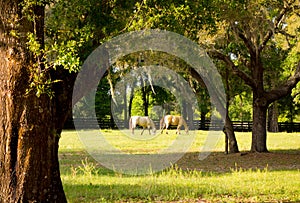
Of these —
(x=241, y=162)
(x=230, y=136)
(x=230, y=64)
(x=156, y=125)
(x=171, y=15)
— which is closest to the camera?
(x=171, y=15)

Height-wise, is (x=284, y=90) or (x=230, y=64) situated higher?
(x=230, y=64)

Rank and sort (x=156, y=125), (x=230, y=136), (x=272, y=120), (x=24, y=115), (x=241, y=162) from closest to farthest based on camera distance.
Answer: (x=24, y=115)
(x=241, y=162)
(x=230, y=136)
(x=156, y=125)
(x=272, y=120)

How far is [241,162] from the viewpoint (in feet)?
59.5

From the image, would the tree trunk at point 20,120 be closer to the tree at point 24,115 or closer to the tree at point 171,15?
the tree at point 24,115

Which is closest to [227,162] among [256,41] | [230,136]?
[230,136]

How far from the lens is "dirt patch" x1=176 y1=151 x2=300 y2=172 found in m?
16.3

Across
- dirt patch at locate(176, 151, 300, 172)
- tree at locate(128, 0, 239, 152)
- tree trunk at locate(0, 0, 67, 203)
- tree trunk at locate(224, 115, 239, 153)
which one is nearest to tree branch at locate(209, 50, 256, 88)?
tree trunk at locate(224, 115, 239, 153)

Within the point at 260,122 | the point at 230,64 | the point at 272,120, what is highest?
the point at 230,64

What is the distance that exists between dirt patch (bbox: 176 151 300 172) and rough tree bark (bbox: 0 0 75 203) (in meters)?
9.41

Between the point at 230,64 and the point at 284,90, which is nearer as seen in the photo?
the point at 230,64

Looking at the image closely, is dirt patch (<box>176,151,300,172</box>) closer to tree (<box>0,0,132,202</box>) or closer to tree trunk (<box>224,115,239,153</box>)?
tree trunk (<box>224,115,239,153</box>)

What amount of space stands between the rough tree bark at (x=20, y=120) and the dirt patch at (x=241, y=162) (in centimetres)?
941

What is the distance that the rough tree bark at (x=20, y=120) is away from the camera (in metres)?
6.54

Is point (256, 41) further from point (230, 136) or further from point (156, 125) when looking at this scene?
point (156, 125)
